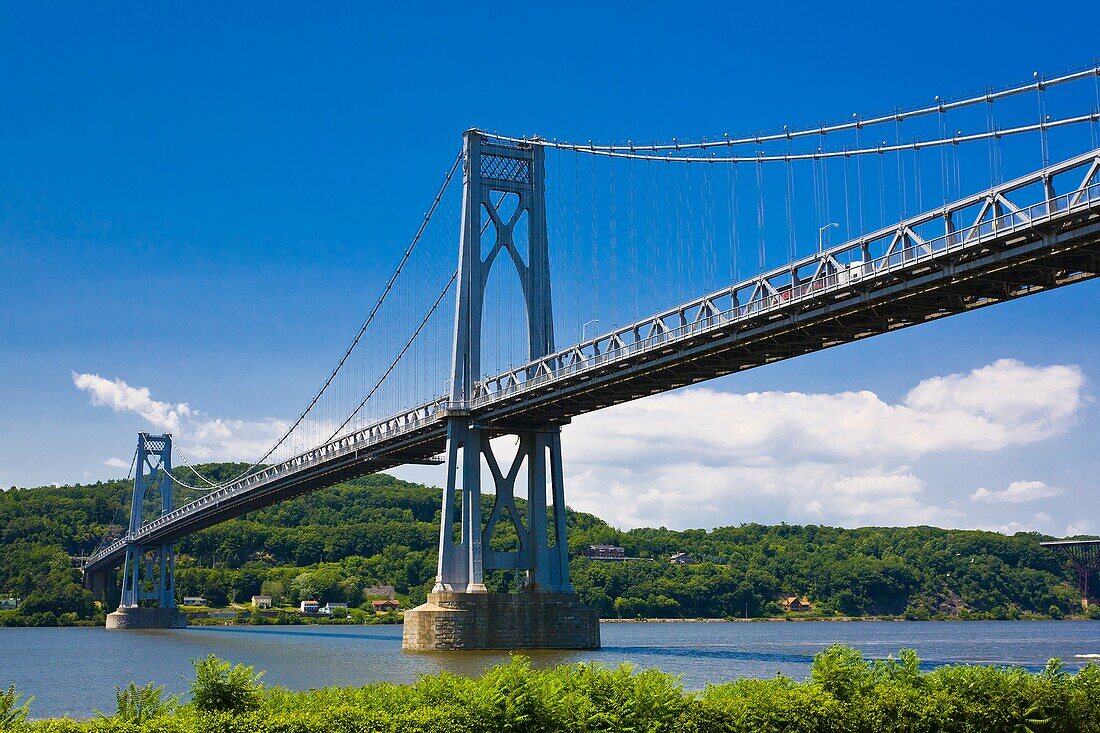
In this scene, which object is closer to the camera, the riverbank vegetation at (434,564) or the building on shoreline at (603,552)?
the riverbank vegetation at (434,564)

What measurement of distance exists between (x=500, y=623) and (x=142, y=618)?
63.7 metres

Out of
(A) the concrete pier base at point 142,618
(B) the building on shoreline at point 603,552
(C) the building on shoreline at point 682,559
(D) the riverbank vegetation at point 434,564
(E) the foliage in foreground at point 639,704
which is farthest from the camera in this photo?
(C) the building on shoreline at point 682,559

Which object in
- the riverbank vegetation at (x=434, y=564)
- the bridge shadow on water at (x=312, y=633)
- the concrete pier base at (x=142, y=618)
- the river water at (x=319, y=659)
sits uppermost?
the riverbank vegetation at (x=434, y=564)

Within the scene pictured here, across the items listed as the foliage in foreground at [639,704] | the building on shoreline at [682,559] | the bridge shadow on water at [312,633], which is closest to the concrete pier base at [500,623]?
the bridge shadow on water at [312,633]

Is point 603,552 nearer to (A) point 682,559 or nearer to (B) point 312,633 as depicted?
(A) point 682,559

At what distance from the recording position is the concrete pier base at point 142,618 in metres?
107

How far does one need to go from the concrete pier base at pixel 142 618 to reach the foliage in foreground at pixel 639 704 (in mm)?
95434

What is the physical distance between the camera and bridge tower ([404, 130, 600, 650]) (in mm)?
52000

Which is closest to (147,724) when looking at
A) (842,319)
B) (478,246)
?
(842,319)

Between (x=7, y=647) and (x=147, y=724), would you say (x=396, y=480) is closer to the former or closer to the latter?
(x=7, y=647)

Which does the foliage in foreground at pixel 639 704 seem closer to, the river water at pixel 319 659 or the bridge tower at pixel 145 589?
the river water at pixel 319 659

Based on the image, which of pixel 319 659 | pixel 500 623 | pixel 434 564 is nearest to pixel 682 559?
pixel 434 564

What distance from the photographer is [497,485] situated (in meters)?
54.6

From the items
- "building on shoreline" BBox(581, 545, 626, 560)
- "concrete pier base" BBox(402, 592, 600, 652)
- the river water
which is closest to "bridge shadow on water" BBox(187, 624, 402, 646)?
the river water
